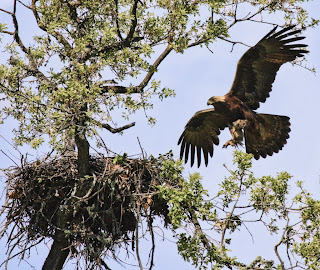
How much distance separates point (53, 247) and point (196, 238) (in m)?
2.54

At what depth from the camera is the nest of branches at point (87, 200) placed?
9.82 m

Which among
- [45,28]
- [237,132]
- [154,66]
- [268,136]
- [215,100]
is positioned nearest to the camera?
[154,66]

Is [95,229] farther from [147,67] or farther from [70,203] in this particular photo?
[147,67]

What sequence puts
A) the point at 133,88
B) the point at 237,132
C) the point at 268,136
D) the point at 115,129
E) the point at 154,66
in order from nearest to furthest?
the point at 115,129 < the point at 154,66 < the point at 133,88 < the point at 237,132 < the point at 268,136

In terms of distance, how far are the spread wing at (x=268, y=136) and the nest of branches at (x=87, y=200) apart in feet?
11.8

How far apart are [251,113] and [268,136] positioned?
895mm

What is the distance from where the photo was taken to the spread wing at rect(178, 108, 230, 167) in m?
12.9

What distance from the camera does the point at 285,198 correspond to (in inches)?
373

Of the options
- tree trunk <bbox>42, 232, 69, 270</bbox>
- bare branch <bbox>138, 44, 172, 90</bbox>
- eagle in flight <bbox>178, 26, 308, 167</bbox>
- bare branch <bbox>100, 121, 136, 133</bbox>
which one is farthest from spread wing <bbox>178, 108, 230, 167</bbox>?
tree trunk <bbox>42, 232, 69, 270</bbox>

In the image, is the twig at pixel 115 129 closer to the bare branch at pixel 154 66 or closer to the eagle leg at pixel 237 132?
the bare branch at pixel 154 66

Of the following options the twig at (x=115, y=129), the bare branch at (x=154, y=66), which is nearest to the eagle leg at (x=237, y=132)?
the bare branch at (x=154, y=66)

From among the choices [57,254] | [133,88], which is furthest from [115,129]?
[57,254]

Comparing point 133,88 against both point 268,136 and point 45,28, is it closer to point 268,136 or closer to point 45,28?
point 45,28

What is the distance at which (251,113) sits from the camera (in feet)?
41.3
